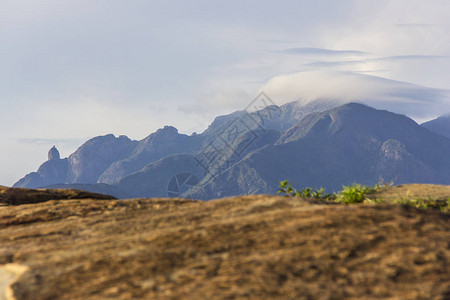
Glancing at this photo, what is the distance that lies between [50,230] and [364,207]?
6195 mm

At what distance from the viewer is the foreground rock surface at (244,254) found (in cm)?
460

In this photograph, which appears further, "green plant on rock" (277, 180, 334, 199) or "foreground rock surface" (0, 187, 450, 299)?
"green plant on rock" (277, 180, 334, 199)

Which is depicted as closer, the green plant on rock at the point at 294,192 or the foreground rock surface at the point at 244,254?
the foreground rock surface at the point at 244,254

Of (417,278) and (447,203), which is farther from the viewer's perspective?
(447,203)

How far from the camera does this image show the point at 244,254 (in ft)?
18.0

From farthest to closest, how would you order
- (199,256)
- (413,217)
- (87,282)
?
(413,217)
(199,256)
(87,282)

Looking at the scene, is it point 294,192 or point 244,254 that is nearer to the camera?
point 244,254

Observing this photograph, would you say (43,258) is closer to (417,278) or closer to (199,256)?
(199,256)

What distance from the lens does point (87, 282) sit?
16.4ft

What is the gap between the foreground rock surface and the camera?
15.1ft

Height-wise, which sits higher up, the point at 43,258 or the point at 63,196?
the point at 63,196

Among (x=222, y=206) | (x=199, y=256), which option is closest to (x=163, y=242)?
(x=199, y=256)

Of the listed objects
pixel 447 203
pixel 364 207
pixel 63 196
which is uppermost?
pixel 63 196

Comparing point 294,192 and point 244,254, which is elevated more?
point 294,192
